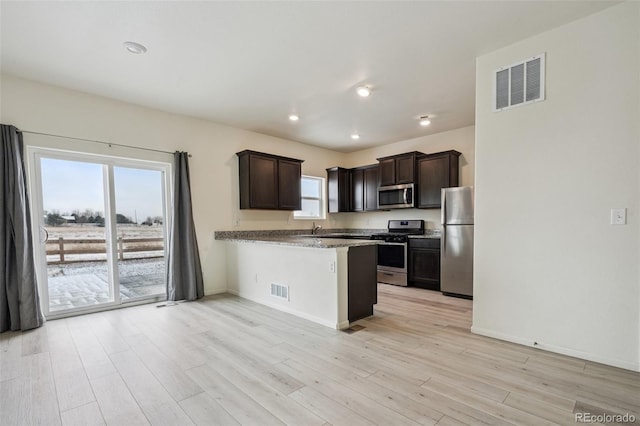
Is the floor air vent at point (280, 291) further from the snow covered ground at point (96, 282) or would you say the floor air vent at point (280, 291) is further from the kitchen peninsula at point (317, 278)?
the snow covered ground at point (96, 282)

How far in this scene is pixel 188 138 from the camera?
455 cm

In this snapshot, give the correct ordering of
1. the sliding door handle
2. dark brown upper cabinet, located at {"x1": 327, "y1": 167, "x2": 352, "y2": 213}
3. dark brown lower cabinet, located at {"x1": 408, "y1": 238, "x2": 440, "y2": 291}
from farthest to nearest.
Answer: dark brown upper cabinet, located at {"x1": 327, "y1": 167, "x2": 352, "y2": 213}
dark brown lower cabinet, located at {"x1": 408, "y1": 238, "x2": 440, "y2": 291}
the sliding door handle

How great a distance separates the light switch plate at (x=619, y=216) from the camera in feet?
7.41

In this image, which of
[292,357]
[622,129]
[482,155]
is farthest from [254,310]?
[622,129]

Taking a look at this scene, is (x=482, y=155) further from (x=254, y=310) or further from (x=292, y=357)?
(x=254, y=310)

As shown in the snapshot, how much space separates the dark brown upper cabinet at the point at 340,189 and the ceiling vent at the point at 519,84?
3918mm

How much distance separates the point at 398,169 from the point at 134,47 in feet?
14.4

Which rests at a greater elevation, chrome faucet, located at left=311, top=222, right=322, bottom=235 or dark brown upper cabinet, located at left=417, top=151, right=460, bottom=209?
dark brown upper cabinet, located at left=417, top=151, right=460, bottom=209

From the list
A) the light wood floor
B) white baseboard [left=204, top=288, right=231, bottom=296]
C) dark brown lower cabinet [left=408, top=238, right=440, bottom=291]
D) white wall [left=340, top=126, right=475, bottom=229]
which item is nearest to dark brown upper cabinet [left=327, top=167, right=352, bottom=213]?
white wall [left=340, top=126, right=475, bottom=229]

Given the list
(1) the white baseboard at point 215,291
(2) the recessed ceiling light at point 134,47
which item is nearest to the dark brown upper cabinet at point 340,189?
(1) the white baseboard at point 215,291

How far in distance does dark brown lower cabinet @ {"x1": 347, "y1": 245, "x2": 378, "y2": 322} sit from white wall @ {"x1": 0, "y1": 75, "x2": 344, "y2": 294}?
99.8 inches

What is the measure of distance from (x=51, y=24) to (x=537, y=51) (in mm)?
4100

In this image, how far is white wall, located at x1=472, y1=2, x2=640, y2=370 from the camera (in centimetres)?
226

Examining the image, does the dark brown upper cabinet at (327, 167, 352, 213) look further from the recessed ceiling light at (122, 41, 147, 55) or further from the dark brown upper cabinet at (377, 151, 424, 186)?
→ the recessed ceiling light at (122, 41, 147, 55)
